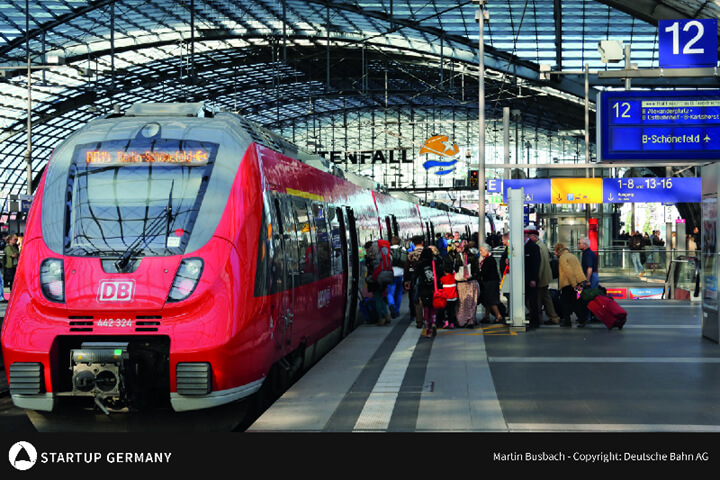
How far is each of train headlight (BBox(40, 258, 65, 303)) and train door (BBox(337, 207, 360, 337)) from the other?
6.43m

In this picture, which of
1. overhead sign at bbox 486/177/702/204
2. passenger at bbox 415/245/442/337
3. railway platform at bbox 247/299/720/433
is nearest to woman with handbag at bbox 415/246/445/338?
passenger at bbox 415/245/442/337

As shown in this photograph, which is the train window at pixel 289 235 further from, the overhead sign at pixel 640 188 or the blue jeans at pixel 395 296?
the overhead sign at pixel 640 188

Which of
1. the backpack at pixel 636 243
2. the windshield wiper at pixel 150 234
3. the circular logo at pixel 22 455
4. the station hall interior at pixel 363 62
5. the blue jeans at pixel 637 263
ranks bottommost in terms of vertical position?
the circular logo at pixel 22 455

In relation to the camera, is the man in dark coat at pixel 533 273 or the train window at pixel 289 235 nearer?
the train window at pixel 289 235

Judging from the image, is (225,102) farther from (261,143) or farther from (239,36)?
(261,143)

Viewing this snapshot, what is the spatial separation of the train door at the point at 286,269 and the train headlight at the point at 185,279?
4.56 feet

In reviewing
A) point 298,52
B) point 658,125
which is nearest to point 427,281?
point 658,125

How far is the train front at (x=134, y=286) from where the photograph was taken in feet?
26.1

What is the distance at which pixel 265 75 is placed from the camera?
6512 centimetres

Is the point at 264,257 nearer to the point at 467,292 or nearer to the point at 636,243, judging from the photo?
the point at 467,292

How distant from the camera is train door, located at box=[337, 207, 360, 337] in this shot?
14500 mm

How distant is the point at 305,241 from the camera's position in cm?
1112

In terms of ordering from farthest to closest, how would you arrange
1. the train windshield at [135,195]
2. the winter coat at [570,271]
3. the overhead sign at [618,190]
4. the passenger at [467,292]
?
the overhead sign at [618,190] → the winter coat at [570,271] → the passenger at [467,292] → the train windshield at [135,195]

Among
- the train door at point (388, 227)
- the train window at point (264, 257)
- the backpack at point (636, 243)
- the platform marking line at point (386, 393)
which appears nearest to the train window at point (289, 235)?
the train window at point (264, 257)
